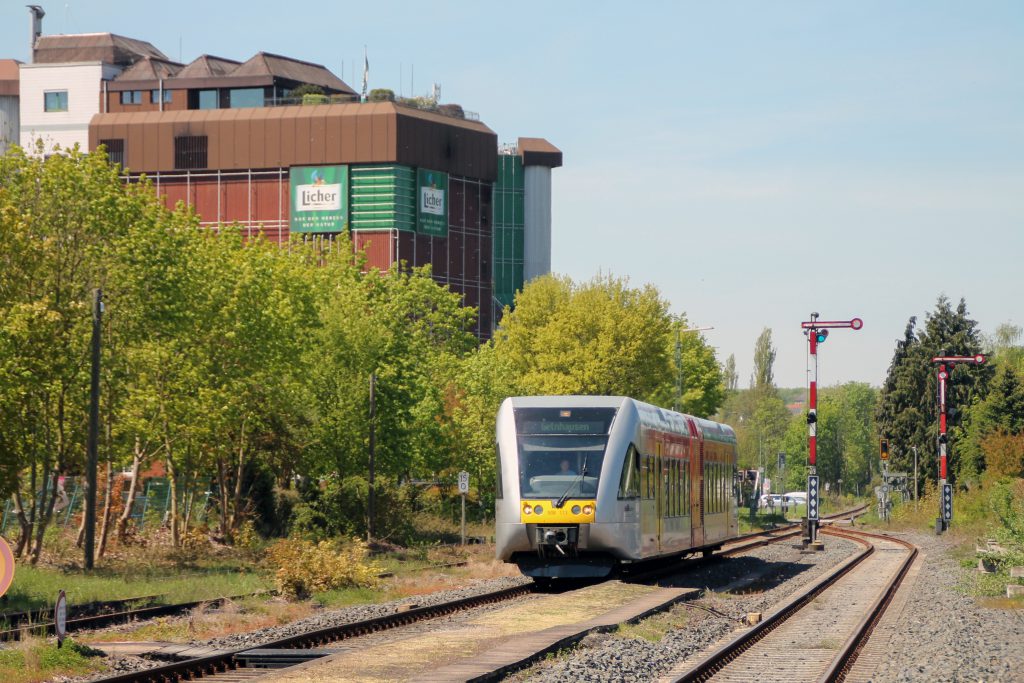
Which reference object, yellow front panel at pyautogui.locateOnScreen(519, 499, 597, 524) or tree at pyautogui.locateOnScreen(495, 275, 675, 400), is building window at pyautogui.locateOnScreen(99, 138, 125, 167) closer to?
tree at pyautogui.locateOnScreen(495, 275, 675, 400)

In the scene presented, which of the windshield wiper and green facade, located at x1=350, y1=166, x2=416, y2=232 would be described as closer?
the windshield wiper

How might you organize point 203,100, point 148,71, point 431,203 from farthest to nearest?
point 148,71
point 203,100
point 431,203

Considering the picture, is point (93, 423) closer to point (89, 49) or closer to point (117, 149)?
point (117, 149)

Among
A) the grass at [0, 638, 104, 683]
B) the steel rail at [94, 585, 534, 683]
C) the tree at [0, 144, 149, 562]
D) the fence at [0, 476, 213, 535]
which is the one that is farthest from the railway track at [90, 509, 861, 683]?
the fence at [0, 476, 213, 535]

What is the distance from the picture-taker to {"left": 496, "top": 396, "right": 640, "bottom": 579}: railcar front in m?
25.4

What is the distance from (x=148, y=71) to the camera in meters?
115

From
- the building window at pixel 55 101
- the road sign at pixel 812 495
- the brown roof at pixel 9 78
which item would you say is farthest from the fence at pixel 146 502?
the brown roof at pixel 9 78

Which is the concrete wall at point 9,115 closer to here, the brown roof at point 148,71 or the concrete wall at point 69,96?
the concrete wall at point 69,96

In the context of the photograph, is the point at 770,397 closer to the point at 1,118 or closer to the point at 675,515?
the point at 1,118

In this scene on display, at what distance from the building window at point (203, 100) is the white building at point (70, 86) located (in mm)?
8400

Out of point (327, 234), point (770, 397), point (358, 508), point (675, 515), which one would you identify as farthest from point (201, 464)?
point (770, 397)

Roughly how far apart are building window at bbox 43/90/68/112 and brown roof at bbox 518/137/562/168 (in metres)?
41.1

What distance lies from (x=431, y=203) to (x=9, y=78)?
137ft

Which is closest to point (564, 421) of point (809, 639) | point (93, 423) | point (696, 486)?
point (809, 639)
